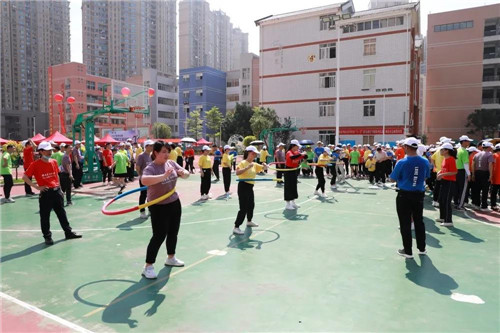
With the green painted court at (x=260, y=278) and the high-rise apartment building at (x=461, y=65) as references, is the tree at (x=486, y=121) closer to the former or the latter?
the high-rise apartment building at (x=461, y=65)

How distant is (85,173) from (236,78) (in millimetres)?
60416

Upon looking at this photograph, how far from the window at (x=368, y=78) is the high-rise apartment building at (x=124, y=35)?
Answer: 296 feet

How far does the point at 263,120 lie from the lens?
40.3m

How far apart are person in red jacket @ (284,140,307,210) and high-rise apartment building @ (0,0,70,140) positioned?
100060mm

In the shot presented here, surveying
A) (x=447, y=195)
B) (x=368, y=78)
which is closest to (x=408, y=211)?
(x=447, y=195)

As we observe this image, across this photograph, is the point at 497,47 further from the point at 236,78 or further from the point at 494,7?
the point at 236,78

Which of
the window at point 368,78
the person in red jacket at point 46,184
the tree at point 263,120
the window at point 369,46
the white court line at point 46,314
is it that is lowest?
the white court line at point 46,314

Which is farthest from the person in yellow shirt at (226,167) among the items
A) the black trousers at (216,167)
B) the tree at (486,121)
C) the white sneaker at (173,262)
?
the tree at (486,121)

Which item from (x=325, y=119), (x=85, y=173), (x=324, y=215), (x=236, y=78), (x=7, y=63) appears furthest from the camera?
(x=7, y=63)

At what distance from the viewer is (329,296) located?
4.62 m

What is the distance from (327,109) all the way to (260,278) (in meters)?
37.9

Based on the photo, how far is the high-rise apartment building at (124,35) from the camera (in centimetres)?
10962

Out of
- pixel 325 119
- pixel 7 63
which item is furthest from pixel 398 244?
pixel 7 63

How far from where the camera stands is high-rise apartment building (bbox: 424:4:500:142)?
4719 centimetres
